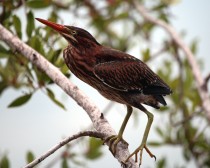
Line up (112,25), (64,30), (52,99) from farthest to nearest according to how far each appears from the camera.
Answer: (112,25)
(52,99)
(64,30)

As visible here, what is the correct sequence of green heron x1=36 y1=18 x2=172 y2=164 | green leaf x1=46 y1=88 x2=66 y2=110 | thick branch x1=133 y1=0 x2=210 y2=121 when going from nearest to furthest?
green heron x1=36 y1=18 x2=172 y2=164 → green leaf x1=46 y1=88 x2=66 y2=110 → thick branch x1=133 y1=0 x2=210 y2=121

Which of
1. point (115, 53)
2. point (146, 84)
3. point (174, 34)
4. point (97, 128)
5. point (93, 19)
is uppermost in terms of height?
point (93, 19)

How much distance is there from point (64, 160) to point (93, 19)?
186 centimetres

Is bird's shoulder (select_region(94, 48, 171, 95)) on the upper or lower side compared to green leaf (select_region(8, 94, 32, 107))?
lower

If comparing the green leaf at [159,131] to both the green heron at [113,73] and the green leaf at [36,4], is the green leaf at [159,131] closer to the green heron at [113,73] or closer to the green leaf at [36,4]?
the green leaf at [36,4]

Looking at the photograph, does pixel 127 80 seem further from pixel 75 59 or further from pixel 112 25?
pixel 112 25

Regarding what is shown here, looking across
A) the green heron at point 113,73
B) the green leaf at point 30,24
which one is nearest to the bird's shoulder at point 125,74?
the green heron at point 113,73

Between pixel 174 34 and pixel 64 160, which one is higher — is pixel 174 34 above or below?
above

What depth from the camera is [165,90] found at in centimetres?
438

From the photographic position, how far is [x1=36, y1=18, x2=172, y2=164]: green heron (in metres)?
4.32

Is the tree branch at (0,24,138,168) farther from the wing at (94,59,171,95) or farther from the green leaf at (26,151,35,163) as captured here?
the green leaf at (26,151,35,163)

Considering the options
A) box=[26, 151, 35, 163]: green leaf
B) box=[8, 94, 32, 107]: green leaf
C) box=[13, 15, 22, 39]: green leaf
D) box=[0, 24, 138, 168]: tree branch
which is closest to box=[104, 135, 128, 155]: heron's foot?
box=[0, 24, 138, 168]: tree branch

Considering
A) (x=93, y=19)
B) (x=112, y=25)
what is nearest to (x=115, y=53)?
(x=93, y=19)

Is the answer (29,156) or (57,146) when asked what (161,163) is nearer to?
(29,156)
